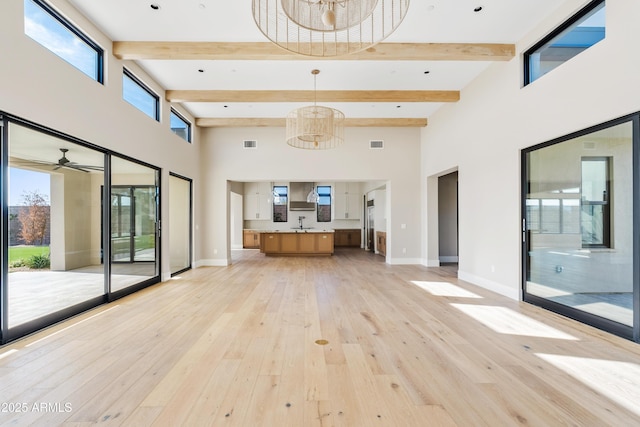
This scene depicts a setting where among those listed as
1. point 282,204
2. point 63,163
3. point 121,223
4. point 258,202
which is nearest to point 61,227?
point 63,163

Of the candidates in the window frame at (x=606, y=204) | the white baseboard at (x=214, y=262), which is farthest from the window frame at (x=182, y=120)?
the window frame at (x=606, y=204)

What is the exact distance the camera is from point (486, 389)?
2002 millimetres

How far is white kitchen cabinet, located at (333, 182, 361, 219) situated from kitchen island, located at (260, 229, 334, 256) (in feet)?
9.34

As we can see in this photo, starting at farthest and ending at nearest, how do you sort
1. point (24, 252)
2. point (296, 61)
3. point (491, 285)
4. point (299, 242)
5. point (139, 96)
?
point (299, 242)
point (139, 96)
point (491, 285)
point (296, 61)
point (24, 252)

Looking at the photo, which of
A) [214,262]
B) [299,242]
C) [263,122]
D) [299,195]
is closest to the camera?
[263,122]

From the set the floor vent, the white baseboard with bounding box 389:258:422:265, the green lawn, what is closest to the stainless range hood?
the floor vent

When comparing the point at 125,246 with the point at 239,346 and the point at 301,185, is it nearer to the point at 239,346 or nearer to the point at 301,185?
the point at 239,346

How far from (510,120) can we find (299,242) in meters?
6.85

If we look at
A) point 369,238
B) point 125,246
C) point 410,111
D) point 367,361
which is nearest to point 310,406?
point 367,361

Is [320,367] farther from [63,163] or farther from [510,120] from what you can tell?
[510,120]

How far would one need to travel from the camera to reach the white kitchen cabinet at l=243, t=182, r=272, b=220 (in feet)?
40.8

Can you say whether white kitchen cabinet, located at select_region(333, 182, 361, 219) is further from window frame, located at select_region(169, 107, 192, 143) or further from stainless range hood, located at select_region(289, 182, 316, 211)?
window frame, located at select_region(169, 107, 192, 143)

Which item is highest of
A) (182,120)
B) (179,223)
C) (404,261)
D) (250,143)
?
(182,120)

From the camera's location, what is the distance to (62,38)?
3.42 meters
